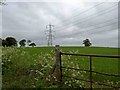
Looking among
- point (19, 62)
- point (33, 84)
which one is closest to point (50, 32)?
point (19, 62)

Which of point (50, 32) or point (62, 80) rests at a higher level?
point (50, 32)

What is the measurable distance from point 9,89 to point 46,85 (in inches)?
50.3

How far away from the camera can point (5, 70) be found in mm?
13859

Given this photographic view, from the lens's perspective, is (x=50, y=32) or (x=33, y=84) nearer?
(x=33, y=84)

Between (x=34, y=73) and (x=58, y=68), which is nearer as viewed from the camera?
(x=58, y=68)

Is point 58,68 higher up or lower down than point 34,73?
higher up

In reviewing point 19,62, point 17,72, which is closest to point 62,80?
point 17,72

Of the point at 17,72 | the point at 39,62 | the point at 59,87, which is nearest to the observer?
the point at 59,87

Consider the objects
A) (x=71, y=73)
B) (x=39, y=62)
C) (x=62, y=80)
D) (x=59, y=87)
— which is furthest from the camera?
(x=39, y=62)

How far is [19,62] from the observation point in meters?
14.9

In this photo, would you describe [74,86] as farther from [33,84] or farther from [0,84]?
[0,84]

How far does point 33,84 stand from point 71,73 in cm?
201

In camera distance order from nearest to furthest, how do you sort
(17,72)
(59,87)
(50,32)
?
1. (59,87)
2. (17,72)
3. (50,32)

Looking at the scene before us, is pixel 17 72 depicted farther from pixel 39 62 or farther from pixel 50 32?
pixel 50 32
